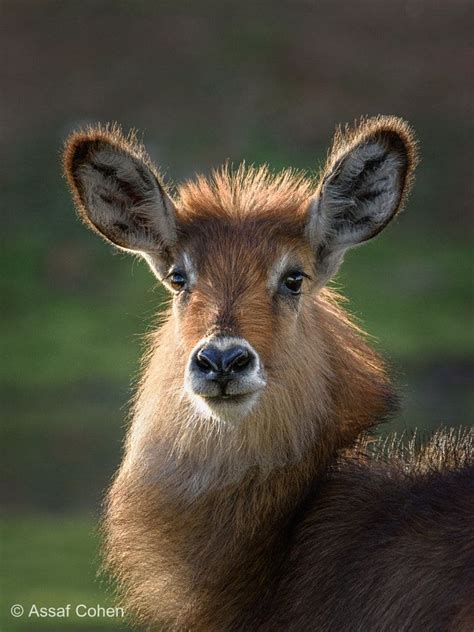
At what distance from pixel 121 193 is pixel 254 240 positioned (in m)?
1.06

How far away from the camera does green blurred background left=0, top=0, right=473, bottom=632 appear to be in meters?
27.1

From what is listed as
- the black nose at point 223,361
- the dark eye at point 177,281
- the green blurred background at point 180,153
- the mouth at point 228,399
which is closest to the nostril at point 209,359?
the black nose at point 223,361

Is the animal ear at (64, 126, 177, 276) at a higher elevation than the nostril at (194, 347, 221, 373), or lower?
higher

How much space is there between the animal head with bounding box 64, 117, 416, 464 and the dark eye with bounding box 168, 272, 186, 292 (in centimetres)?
1

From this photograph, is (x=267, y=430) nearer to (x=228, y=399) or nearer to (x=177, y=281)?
(x=228, y=399)

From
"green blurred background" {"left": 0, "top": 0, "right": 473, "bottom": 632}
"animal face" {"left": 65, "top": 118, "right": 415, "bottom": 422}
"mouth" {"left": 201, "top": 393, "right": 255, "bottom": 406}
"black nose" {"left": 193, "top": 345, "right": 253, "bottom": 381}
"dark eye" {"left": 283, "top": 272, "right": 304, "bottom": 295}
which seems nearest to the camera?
"black nose" {"left": 193, "top": 345, "right": 253, "bottom": 381}

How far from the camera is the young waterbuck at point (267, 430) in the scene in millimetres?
8789

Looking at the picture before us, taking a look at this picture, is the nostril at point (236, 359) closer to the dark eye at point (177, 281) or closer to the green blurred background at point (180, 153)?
the dark eye at point (177, 281)

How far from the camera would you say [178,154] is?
35.4 meters

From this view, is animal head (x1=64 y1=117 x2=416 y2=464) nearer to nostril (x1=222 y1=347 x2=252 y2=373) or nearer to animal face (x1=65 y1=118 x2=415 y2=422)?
animal face (x1=65 y1=118 x2=415 y2=422)

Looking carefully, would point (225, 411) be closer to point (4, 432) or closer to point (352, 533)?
point (352, 533)

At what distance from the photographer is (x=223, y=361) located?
345 inches

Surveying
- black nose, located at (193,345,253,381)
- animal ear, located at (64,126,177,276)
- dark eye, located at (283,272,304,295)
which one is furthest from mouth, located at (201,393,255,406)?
animal ear, located at (64,126,177,276)

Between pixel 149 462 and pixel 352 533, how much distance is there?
4.80 feet
